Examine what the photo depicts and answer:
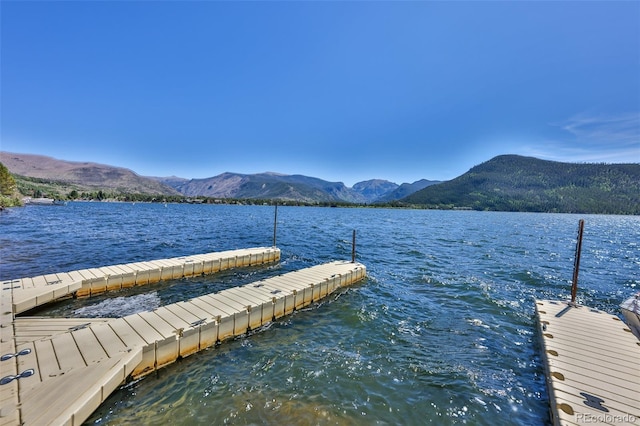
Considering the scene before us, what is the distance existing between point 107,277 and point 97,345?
9237mm

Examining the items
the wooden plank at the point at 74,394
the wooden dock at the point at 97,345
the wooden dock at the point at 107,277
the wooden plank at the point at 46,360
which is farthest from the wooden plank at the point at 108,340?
the wooden dock at the point at 107,277

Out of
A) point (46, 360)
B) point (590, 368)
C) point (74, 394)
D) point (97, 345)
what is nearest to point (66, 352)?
point (46, 360)

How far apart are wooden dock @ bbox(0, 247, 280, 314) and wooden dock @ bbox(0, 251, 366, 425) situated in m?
0.67

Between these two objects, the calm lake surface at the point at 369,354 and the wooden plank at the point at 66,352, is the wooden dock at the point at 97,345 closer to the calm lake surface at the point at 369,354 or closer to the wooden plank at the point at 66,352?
the wooden plank at the point at 66,352

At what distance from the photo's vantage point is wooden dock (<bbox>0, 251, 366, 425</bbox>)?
604cm

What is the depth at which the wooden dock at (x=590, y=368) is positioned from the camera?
6.42 meters

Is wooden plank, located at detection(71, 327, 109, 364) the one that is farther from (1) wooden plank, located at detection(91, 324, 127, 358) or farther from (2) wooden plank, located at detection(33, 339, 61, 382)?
(2) wooden plank, located at detection(33, 339, 61, 382)

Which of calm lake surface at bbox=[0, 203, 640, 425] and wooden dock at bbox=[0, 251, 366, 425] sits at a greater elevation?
wooden dock at bbox=[0, 251, 366, 425]

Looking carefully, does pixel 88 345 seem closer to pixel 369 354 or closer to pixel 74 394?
pixel 74 394

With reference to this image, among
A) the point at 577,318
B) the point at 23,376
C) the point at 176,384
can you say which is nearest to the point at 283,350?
the point at 176,384

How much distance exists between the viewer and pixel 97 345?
332 inches

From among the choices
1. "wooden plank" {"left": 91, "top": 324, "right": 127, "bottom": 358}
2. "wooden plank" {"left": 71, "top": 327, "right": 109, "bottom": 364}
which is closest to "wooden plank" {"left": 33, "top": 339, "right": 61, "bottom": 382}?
"wooden plank" {"left": 71, "top": 327, "right": 109, "bottom": 364}

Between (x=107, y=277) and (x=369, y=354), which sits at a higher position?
→ (x=107, y=277)

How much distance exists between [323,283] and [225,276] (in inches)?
320
